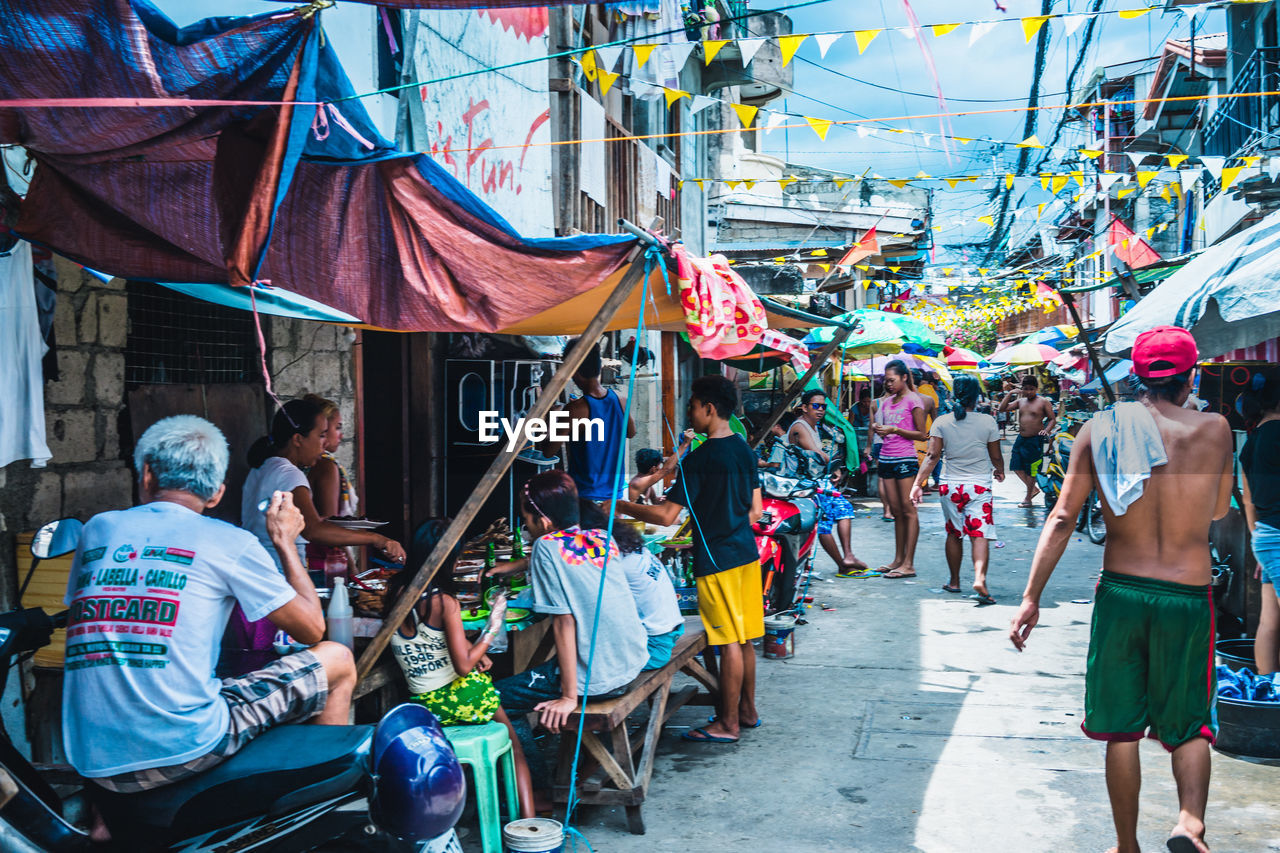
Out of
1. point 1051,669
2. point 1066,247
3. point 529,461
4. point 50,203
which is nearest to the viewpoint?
point 50,203

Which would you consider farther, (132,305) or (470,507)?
(132,305)

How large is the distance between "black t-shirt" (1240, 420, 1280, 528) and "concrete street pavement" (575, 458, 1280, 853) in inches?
53.5

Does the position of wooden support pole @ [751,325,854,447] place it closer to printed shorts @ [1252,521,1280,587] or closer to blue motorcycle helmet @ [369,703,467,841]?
printed shorts @ [1252,521,1280,587]

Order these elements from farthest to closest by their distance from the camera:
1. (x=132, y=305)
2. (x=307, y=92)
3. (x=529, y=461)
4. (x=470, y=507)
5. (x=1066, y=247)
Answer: (x=1066, y=247) < (x=529, y=461) < (x=132, y=305) < (x=470, y=507) < (x=307, y=92)

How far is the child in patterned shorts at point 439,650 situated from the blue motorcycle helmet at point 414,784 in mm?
1166

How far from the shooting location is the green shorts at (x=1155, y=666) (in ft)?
12.2

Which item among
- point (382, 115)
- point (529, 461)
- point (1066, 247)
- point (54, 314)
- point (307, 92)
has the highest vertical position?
point (1066, 247)

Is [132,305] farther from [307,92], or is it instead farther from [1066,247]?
[1066,247]

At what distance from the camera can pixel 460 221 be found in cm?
409

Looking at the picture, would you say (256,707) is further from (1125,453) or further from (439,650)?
(1125,453)

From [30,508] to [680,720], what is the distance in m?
3.58

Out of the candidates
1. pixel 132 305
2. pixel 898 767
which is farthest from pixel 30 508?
pixel 898 767

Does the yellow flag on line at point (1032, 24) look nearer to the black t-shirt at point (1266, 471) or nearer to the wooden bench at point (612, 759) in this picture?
the black t-shirt at point (1266, 471)

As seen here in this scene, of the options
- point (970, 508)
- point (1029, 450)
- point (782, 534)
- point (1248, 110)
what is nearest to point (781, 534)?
point (782, 534)
